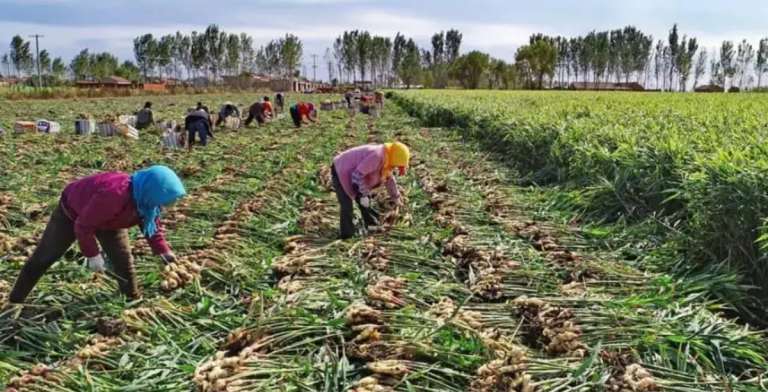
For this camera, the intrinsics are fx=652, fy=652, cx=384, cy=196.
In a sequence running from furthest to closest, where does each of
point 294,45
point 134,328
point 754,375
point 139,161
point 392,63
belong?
point 392,63 → point 294,45 → point 139,161 → point 134,328 → point 754,375

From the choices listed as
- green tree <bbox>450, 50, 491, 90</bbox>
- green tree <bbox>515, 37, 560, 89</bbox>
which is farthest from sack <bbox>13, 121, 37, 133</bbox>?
green tree <bbox>515, 37, 560, 89</bbox>

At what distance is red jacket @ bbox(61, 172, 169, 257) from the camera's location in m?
4.04

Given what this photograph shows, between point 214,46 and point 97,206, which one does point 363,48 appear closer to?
point 214,46

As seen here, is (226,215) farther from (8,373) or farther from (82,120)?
(82,120)

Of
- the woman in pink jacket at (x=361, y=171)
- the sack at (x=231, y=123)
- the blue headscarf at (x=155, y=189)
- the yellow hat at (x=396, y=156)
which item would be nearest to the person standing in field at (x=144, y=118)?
the sack at (x=231, y=123)

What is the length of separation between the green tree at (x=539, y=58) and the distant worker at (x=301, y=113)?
64792 mm

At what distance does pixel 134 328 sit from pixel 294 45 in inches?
3734

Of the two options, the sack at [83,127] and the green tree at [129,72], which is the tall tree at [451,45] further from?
the sack at [83,127]

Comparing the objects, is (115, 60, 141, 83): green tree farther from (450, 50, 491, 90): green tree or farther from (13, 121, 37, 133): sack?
(13, 121, 37, 133): sack

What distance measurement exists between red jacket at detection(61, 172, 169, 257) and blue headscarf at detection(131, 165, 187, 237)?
0.10 m

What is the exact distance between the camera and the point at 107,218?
4.08 meters

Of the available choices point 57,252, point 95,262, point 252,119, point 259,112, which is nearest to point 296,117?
point 259,112

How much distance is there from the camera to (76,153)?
12.3 meters

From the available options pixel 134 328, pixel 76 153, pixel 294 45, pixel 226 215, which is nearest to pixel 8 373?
pixel 134 328
